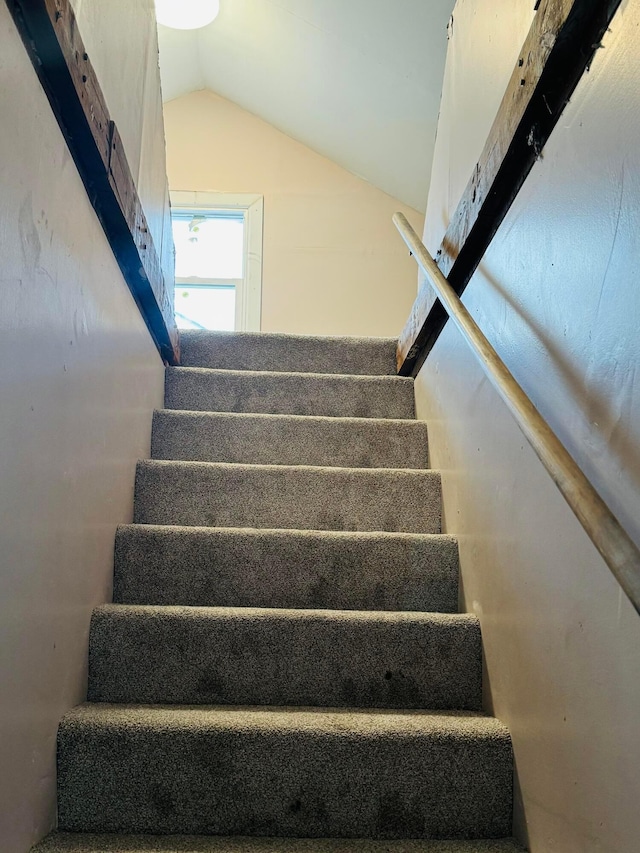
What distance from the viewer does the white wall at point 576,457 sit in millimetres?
927

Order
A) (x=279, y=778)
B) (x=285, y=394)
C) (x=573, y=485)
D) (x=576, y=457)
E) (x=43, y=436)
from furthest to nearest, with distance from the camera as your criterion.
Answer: (x=285, y=394) → (x=279, y=778) → (x=43, y=436) → (x=576, y=457) → (x=573, y=485)

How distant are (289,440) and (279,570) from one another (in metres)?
0.62

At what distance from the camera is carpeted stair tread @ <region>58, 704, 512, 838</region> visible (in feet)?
4.12

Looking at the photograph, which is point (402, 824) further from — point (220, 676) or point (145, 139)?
point (145, 139)

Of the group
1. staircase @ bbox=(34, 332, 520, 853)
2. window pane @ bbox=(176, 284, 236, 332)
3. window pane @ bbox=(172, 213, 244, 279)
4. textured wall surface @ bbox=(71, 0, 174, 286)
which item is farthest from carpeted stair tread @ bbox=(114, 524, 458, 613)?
window pane @ bbox=(172, 213, 244, 279)

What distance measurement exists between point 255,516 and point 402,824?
0.90 meters

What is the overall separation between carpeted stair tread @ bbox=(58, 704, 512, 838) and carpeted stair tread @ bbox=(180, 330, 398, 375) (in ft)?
5.23

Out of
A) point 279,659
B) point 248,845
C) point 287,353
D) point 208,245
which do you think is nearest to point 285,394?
point 287,353

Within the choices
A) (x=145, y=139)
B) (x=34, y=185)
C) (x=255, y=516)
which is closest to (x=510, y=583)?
(x=255, y=516)

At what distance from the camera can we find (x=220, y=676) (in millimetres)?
1491

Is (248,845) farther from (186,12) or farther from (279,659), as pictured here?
(186,12)

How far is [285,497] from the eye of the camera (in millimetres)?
2008

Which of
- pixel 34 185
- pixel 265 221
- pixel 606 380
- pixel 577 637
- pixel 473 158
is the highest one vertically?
pixel 265 221

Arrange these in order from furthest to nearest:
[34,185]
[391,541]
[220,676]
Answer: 1. [391,541]
2. [220,676]
3. [34,185]
